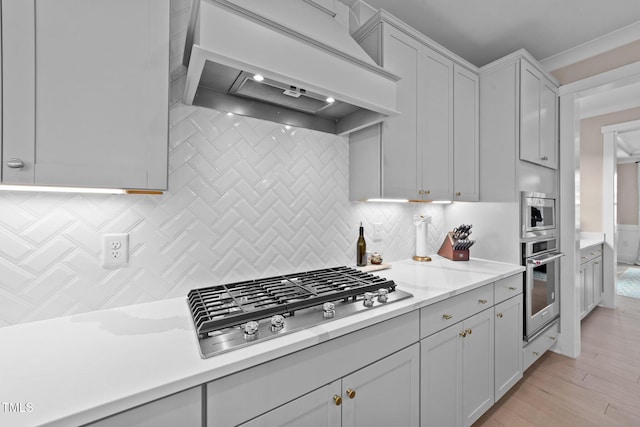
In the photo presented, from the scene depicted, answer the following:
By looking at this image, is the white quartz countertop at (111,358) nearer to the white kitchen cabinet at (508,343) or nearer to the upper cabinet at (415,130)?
the upper cabinet at (415,130)

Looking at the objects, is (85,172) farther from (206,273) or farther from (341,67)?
(341,67)

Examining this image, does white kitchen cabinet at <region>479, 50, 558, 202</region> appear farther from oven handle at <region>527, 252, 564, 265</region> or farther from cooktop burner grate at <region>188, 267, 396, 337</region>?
cooktop burner grate at <region>188, 267, 396, 337</region>

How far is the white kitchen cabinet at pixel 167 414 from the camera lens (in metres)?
0.66

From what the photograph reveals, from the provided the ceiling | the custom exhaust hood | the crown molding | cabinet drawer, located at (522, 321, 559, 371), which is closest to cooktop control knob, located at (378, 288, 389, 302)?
the custom exhaust hood

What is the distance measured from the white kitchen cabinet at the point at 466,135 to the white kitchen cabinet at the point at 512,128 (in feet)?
0.22

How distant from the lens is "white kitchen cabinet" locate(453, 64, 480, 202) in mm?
2150

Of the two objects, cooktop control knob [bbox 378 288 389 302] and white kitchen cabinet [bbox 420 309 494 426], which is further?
white kitchen cabinet [bbox 420 309 494 426]

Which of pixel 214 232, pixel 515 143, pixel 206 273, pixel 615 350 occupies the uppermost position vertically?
pixel 515 143

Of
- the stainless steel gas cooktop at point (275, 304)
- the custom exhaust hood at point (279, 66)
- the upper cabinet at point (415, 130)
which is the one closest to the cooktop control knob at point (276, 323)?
the stainless steel gas cooktop at point (275, 304)

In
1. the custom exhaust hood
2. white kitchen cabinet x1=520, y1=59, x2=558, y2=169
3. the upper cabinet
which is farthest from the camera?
white kitchen cabinet x1=520, y1=59, x2=558, y2=169

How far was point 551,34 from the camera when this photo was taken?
2.33 m

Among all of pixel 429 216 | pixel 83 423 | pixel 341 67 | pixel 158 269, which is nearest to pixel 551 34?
pixel 429 216

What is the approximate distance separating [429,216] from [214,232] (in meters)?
1.79

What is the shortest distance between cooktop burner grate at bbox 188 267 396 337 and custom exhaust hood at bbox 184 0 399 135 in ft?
2.86
